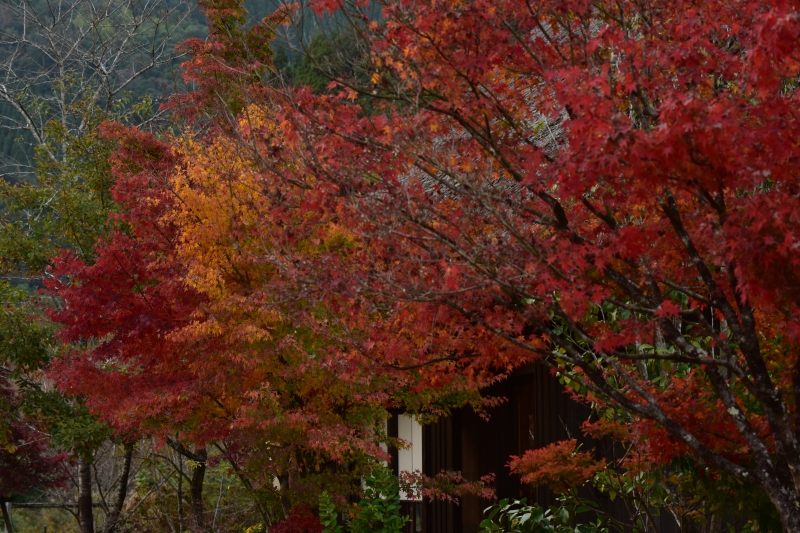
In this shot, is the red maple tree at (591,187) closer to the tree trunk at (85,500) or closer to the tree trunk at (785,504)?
the tree trunk at (785,504)

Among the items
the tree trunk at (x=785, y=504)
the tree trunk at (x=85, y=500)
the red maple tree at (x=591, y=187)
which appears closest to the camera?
the red maple tree at (x=591, y=187)

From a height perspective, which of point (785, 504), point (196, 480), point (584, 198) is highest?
point (584, 198)

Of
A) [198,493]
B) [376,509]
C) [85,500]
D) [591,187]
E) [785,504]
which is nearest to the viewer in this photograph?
[785,504]

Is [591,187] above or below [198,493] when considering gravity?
above

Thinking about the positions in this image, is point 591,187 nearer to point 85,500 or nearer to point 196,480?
point 196,480

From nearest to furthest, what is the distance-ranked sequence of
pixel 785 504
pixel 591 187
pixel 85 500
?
1. pixel 785 504
2. pixel 591 187
3. pixel 85 500

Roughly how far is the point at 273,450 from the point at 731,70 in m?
5.84

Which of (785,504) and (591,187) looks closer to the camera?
(785,504)

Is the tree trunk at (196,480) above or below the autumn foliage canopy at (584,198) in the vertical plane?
below

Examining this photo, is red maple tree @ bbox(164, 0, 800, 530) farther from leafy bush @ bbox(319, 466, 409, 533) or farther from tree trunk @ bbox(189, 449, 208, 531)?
tree trunk @ bbox(189, 449, 208, 531)

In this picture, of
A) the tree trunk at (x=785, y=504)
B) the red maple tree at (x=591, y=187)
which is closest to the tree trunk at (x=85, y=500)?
the red maple tree at (x=591, y=187)

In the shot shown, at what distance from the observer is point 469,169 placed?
470cm

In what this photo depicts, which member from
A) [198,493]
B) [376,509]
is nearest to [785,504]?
[376,509]

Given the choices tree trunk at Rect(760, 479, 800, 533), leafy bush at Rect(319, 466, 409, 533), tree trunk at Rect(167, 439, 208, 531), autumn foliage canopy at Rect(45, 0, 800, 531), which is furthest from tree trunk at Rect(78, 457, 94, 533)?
tree trunk at Rect(760, 479, 800, 533)
